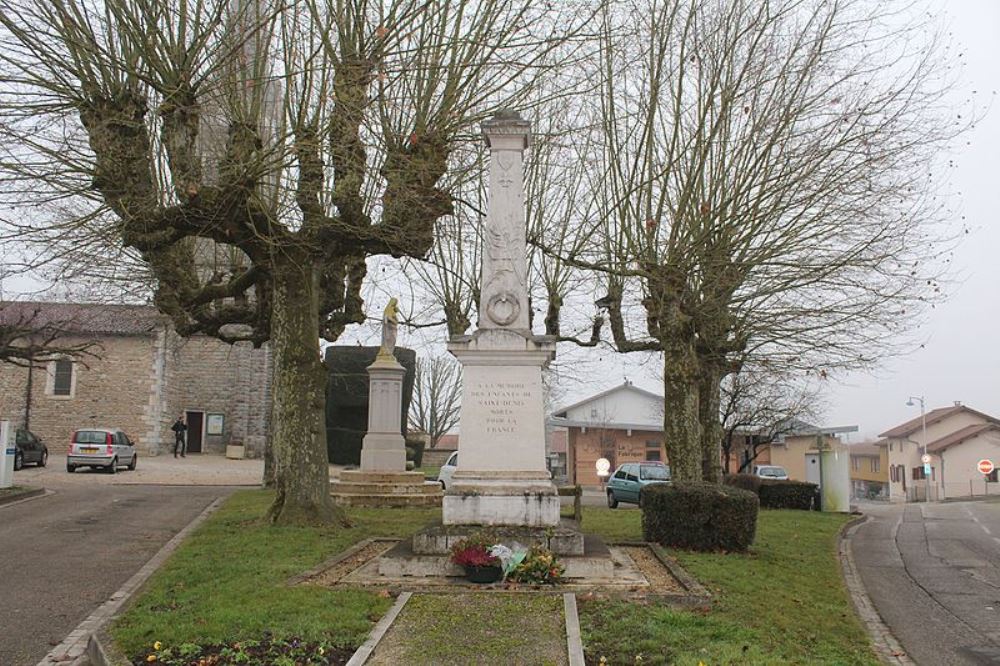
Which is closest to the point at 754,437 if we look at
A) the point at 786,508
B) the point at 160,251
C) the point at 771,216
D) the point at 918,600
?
the point at 786,508

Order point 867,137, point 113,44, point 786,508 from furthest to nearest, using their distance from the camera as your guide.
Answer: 1. point 786,508
2. point 867,137
3. point 113,44

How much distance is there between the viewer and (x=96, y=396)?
120 ft

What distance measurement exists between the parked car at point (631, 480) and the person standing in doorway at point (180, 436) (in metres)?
21.9

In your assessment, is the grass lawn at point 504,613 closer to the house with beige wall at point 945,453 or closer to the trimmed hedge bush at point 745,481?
the trimmed hedge bush at point 745,481

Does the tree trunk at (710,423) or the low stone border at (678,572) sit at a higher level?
the tree trunk at (710,423)

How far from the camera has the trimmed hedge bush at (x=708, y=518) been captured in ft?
37.6

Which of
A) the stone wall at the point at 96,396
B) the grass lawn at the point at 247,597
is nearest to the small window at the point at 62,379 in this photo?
the stone wall at the point at 96,396

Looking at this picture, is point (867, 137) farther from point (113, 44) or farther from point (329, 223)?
point (113, 44)

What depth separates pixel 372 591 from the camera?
764cm

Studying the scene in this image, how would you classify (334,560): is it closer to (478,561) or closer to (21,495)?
(478,561)

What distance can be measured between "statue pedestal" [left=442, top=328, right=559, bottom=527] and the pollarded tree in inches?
109

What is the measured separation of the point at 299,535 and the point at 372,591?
13.8 feet

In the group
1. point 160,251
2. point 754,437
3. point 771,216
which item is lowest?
point 754,437

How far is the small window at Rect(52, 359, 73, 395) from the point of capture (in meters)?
36.4
